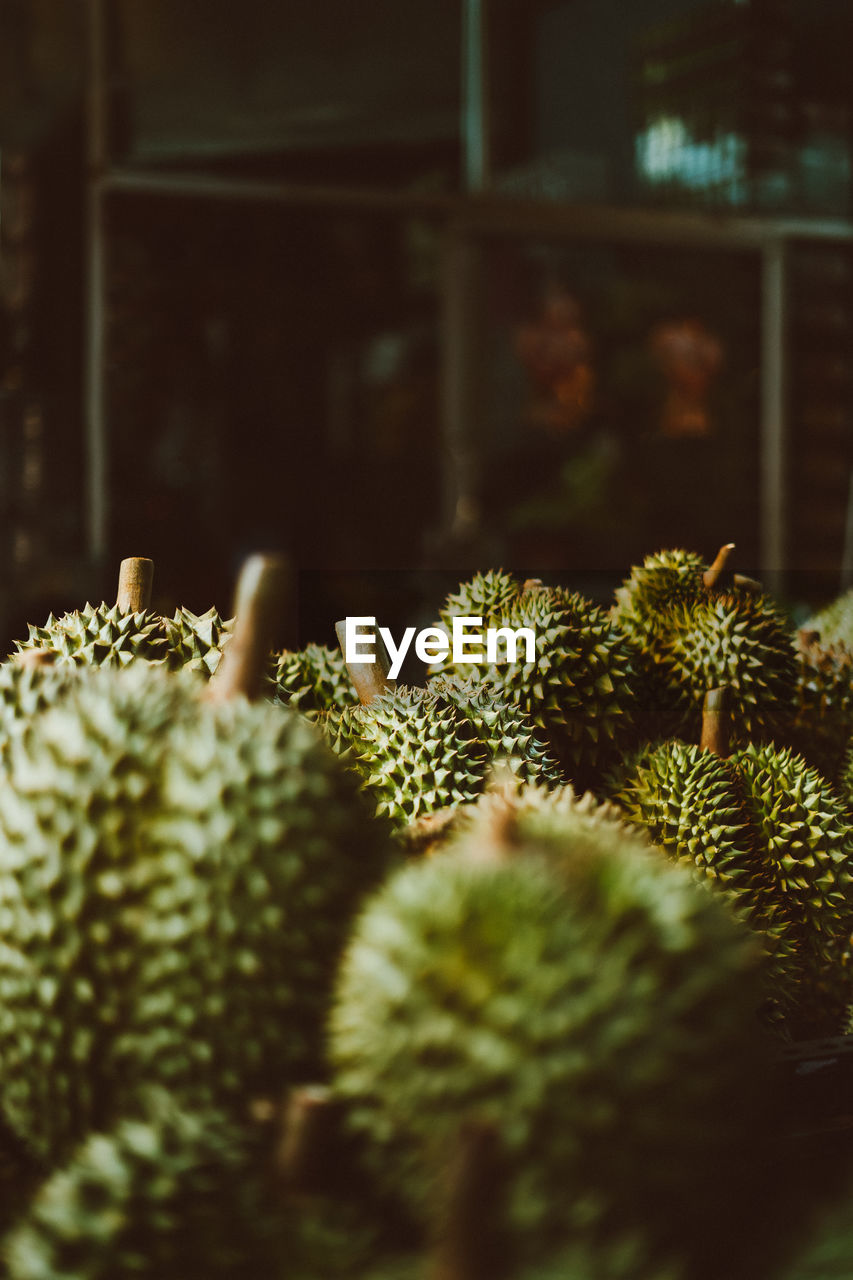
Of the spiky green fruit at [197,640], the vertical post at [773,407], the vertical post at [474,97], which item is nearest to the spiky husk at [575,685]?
the spiky green fruit at [197,640]

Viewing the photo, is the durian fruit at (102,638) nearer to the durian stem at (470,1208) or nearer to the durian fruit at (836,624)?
the durian stem at (470,1208)

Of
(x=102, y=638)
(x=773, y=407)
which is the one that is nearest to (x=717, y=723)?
(x=102, y=638)

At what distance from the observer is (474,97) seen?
4.14 m

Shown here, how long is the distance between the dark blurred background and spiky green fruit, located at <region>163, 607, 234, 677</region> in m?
2.51

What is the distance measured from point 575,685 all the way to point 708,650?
0.55 ft

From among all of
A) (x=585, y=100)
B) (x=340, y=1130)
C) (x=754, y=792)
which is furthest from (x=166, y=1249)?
(x=585, y=100)

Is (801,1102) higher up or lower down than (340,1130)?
lower down

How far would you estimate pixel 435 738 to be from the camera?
1.11m

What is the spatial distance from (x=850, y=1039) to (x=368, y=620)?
0.60m

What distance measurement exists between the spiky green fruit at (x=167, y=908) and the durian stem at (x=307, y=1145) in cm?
7

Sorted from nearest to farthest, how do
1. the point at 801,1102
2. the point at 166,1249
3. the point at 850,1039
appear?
the point at 166,1249, the point at 801,1102, the point at 850,1039

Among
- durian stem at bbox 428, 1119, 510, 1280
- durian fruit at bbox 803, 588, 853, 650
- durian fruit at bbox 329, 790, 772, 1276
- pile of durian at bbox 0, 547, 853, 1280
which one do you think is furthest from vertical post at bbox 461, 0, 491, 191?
durian stem at bbox 428, 1119, 510, 1280

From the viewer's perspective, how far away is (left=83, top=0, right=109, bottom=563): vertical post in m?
3.73

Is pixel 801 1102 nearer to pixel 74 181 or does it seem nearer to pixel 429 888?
pixel 429 888
